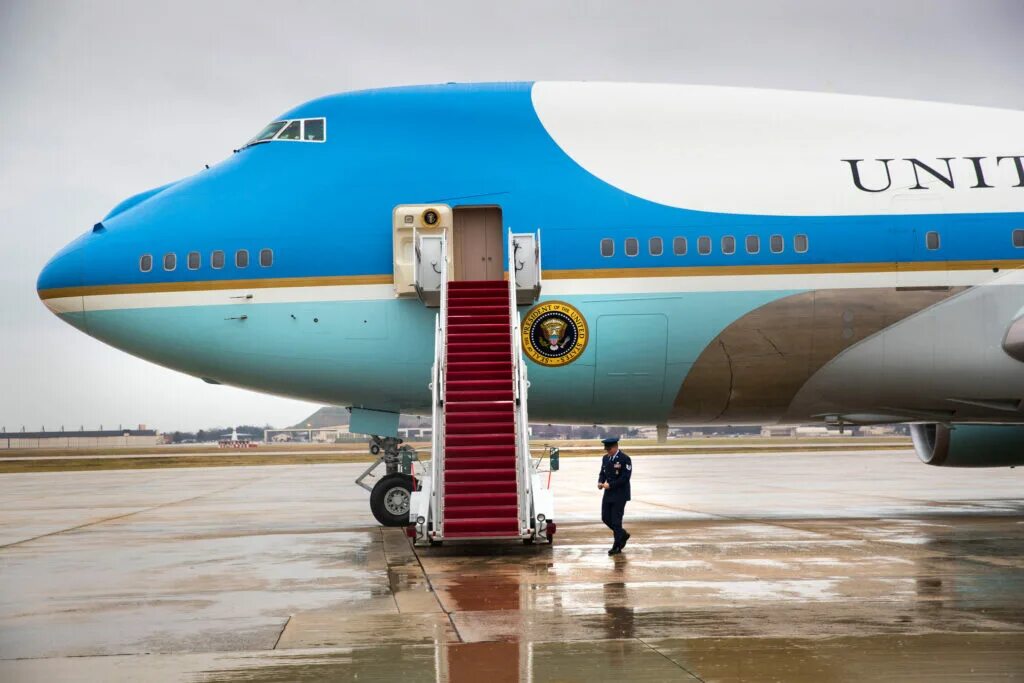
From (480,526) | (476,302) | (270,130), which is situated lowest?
(480,526)

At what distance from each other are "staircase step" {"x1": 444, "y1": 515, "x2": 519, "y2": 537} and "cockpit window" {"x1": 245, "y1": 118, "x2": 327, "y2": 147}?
7193mm

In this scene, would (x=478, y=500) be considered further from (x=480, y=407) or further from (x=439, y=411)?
Answer: (x=480, y=407)

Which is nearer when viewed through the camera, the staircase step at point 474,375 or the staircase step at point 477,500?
the staircase step at point 477,500

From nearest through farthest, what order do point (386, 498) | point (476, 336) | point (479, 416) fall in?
point (479, 416), point (476, 336), point (386, 498)

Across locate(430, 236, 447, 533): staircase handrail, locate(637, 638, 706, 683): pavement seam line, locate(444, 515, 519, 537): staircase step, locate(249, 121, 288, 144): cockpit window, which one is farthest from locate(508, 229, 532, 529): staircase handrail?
locate(637, 638, 706, 683): pavement seam line

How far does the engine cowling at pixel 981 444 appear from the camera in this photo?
60.7 ft

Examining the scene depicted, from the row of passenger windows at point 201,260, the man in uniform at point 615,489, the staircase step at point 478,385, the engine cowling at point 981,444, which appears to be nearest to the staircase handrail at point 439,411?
the staircase step at point 478,385

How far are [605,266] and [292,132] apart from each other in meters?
5.69

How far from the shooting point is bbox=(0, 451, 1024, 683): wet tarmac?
22.3ft

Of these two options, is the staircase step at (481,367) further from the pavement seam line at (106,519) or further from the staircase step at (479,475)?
the pavement seam line at (106,519)

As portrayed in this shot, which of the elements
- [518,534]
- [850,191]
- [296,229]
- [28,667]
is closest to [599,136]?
[850,191]

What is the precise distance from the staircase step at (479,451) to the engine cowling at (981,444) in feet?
31.0

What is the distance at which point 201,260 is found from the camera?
50.5ft

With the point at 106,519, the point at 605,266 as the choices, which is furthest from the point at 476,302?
the point at 106,519
